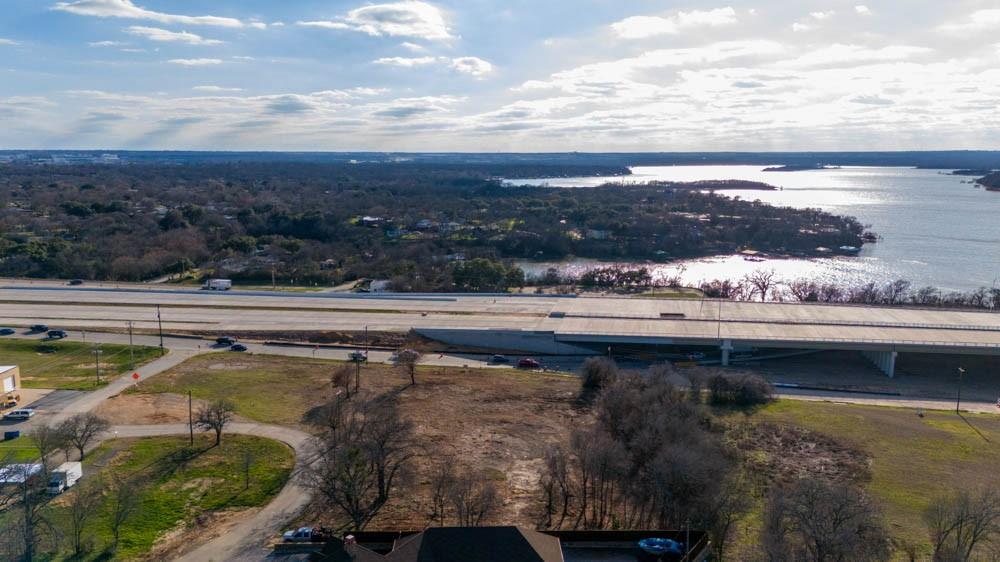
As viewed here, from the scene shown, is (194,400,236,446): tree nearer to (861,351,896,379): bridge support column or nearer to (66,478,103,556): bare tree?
(66,478,103,556): bare tree

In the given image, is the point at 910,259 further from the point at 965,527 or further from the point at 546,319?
the point at 965,527

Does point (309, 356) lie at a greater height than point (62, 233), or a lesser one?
lesser

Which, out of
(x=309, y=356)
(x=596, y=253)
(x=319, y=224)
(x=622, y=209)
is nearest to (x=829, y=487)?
(x=309, y=356)

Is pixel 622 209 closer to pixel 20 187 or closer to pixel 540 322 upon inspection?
pixel 540 322

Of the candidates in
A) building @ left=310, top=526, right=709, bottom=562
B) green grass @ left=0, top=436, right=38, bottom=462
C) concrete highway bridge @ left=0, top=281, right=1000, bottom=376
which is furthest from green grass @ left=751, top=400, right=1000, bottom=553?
green grass @ left=0, top=436, right=38, bottom=462

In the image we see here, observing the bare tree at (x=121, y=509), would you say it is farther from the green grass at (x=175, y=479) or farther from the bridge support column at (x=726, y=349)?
the bridge support column at (x=726, y=349)

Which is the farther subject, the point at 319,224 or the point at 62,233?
the point at 319,224
